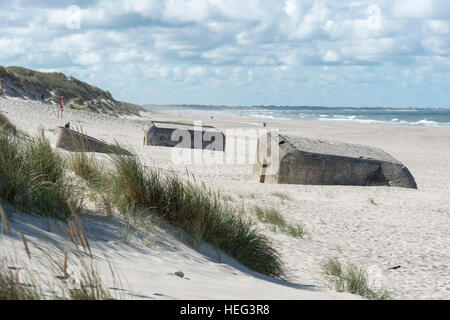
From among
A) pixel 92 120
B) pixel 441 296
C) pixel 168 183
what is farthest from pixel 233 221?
pixel 92 120

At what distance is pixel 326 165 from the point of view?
1066cm

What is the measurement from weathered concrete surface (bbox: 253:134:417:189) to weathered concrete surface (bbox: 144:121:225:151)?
21.4ft

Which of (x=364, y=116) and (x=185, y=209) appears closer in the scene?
(x=185, y=209)

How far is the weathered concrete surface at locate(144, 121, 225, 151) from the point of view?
671 inches

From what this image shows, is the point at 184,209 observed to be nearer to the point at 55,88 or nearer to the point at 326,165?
the point at 326,165

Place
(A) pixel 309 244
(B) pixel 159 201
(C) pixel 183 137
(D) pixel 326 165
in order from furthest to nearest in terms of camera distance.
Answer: (C) pixel 183 137 → (D) pixel 326 165 → (A) pixel 309 244 → (B) pixel 159 201

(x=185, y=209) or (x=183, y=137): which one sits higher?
(x=183, y=137)

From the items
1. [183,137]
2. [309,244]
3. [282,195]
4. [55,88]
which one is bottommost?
[309,244]

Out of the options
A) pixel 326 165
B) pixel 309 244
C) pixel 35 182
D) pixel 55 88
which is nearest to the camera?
pixel 35 182

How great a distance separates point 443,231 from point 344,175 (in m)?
3.48

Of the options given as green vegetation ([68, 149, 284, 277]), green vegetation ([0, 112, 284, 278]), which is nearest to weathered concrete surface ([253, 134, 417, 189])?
green vegetation ([0, 112, 284, 278])

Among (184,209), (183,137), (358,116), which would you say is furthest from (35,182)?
(358,116)

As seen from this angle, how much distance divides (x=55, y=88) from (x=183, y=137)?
97.1 ft

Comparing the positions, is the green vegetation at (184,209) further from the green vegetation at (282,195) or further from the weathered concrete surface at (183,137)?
the weathered concrete surface at (183,137)
